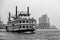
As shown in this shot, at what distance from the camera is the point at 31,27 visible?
3086 inches

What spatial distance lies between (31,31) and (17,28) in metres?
8.47

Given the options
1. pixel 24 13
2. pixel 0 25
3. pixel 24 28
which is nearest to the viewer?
pixel 24 28

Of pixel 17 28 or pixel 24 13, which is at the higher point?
pixel 24 13

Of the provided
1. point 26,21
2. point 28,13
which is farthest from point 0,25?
point 26,21

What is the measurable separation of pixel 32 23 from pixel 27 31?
5.60 metres

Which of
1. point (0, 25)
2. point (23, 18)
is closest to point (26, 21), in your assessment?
point (23, 18)

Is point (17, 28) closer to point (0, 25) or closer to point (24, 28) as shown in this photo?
point (24, 28)

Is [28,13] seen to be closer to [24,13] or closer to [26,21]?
[24,13]

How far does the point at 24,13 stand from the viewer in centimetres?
8906

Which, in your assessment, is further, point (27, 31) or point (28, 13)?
point (28, 13)

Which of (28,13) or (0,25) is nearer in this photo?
(28,13)

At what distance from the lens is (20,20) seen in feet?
259

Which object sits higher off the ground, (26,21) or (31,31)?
(26,21)

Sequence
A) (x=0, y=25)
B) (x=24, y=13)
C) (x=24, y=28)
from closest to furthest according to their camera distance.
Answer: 1. (x=24, y=28)
2. (x=24, y=13)
3. (x=0, y=25)
